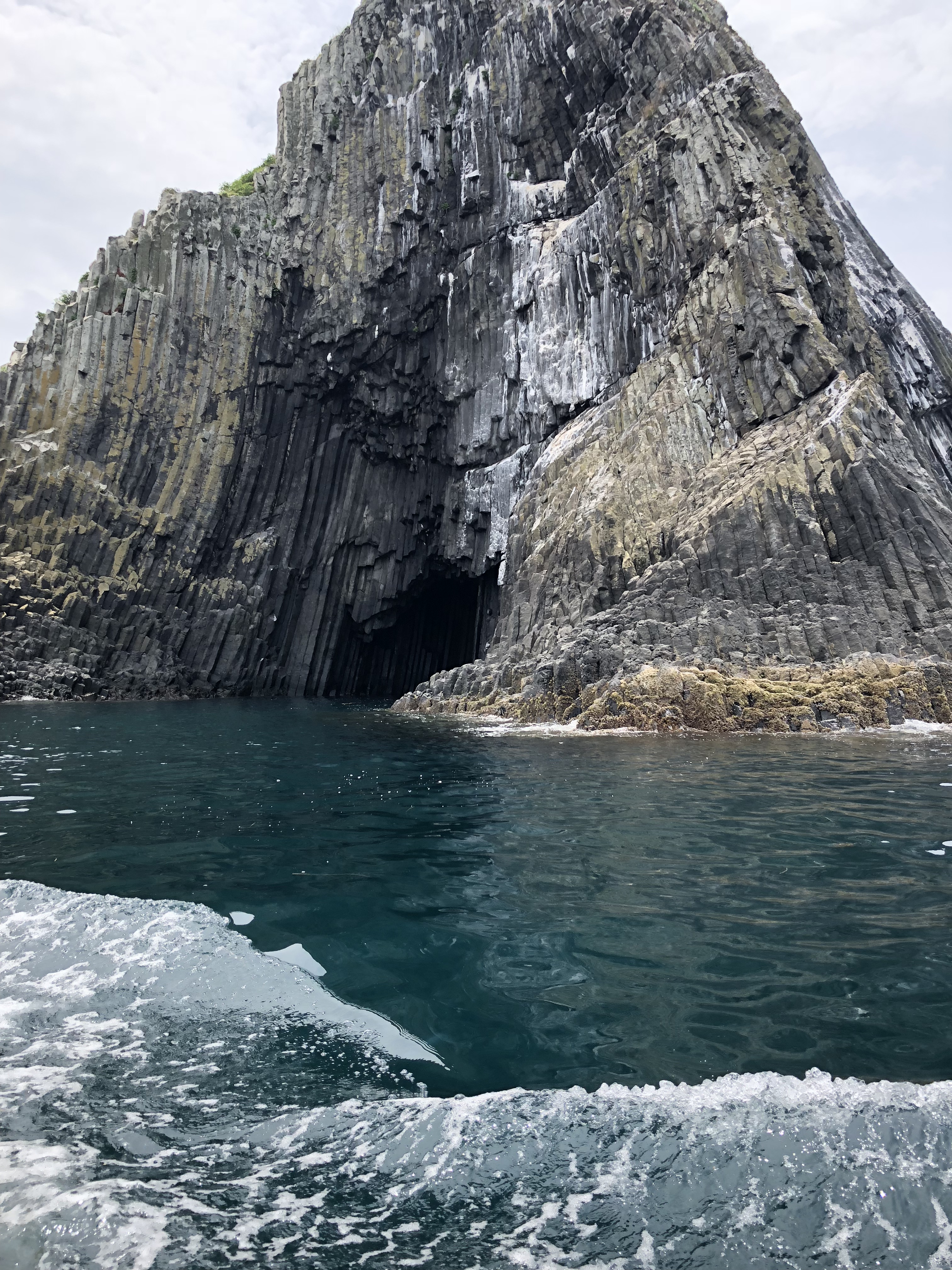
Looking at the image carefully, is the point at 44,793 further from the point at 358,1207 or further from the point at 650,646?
the point at 650,646

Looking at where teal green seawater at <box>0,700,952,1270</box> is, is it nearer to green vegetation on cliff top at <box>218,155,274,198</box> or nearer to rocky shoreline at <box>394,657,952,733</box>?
rocky shoreline at <box>394,657,952,733</box>

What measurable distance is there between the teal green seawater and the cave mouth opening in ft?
141

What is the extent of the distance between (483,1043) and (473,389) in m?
45.9

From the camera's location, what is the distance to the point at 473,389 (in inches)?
1844

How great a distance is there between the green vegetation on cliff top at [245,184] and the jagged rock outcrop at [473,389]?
11.4 feet

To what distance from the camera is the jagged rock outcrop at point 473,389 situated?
101 ft

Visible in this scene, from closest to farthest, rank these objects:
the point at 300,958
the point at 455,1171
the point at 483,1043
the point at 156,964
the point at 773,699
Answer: the point at 455,1171, the point at 483,1043, the point at 156,964, the point at 300,958, the point at 773,699

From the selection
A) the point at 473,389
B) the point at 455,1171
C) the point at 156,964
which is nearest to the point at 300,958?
the point at 156,964

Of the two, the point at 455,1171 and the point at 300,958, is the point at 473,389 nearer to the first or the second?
the point at 300,958

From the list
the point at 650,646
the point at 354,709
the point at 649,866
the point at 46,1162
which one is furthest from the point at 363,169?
the point at 46,1162

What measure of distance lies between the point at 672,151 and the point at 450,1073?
145 ft

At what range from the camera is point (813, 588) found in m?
25.7

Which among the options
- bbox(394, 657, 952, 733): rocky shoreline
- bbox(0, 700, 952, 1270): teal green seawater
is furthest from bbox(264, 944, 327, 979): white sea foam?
bbox(394, 657, 952, 733): rocky shoreline

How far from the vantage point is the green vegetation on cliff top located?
54.3 m
